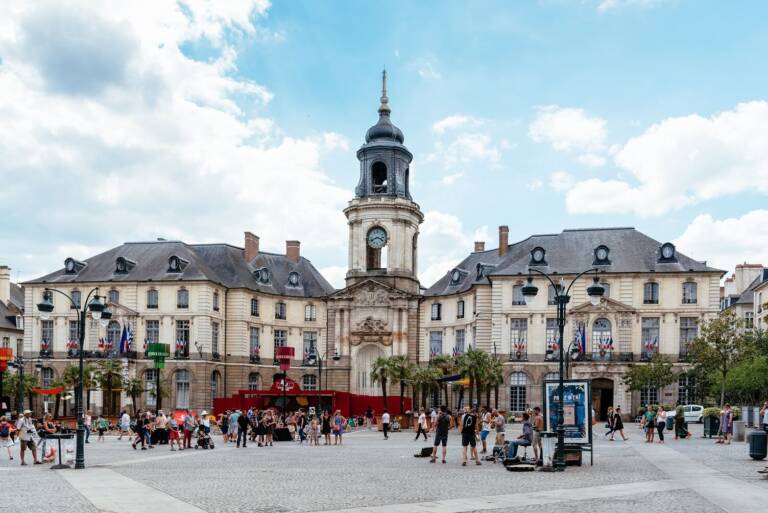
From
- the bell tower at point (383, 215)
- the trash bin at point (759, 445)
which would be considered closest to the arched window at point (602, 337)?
the bell tower at point (383, 215)

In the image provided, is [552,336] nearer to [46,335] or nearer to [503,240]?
[503,240]

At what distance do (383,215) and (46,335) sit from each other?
27.8 metres

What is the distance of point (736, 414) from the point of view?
42969 mm

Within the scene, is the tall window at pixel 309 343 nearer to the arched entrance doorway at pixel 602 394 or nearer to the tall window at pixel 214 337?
the tall window at pixel 214 337

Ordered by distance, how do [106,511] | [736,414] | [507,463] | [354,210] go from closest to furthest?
[106,511]
[507,463]
[736,414]
[354,210]

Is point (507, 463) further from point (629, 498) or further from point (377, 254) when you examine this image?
point (377, 254)

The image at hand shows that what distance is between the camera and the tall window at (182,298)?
69.3m

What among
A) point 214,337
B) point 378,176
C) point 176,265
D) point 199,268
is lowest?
point 214,337

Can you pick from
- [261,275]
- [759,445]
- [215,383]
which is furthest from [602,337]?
[759,445]

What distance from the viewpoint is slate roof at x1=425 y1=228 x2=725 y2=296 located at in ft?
211

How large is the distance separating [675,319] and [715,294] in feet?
10.4

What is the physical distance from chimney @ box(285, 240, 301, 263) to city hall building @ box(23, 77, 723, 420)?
11 cm

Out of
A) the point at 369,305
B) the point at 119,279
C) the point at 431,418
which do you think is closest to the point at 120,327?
the point at 119,279

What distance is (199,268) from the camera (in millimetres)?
70188
